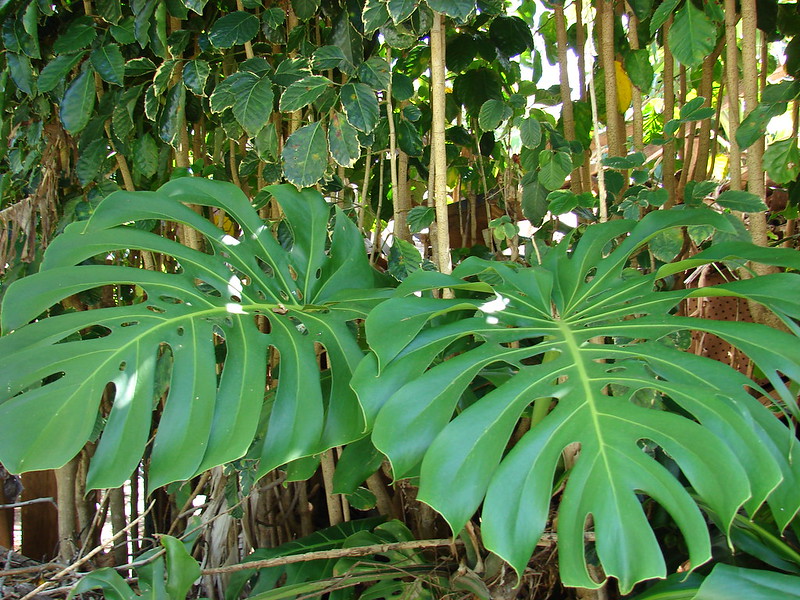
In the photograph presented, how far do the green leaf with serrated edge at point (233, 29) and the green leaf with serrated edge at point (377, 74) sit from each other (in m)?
0.28

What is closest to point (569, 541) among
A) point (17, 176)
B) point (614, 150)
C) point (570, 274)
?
point (570, 274)

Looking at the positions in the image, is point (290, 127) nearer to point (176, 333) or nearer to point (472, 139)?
point (472, 139)

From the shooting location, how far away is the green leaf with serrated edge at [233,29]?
4.51 feet

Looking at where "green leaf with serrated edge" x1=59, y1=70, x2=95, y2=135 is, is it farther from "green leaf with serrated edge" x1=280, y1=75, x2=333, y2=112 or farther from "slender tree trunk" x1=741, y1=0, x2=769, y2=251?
"slender tree trunk" x1=741, y1=0, x2=769, y2=251

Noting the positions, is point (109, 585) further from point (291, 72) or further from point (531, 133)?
point (531, 133)

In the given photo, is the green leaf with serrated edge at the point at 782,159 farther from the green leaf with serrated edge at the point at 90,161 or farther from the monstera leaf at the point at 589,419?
the green leaf with serrated edge at the point at 90,161

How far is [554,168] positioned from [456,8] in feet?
1.24

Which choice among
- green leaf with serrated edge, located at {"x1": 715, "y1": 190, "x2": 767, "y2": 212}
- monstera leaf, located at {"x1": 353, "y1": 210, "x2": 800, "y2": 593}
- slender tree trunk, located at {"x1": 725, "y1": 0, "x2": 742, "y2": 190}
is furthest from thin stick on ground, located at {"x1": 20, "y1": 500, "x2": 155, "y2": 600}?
slender tree trunk, located at {"x1": 725, "y1": 0, "x2": 742, "y2": 190}

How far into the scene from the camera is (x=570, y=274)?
3.34 feet

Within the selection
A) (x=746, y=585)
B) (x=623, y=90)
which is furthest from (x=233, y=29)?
(x=746, y=585)

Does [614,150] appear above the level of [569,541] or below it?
above

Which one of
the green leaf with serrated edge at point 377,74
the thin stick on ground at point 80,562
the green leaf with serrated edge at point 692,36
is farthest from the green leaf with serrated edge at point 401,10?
the thin stick on ground at point 80,562

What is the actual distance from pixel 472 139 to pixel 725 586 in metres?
1.18

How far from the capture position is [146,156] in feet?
5.24
